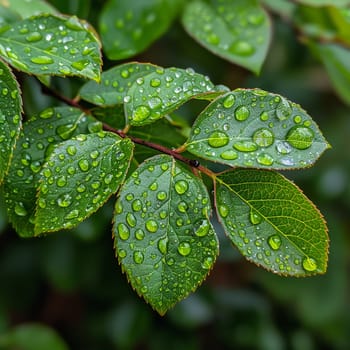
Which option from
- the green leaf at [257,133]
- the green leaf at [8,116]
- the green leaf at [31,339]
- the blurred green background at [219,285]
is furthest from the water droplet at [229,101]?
the green leaf at [31,339]

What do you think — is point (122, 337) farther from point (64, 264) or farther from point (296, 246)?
point (296, 246)

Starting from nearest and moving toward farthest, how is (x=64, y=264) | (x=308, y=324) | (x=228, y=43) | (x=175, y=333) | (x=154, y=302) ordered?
Answer: (x=154, y=302), (x=228, y=43), (x=64, y=264), (x=175, y=333), (x=308, y=324)

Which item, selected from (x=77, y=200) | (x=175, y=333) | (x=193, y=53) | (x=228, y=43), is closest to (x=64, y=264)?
(x=175, y=333)

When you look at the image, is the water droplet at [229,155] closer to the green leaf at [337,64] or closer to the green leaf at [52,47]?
the green leaf at [52,47]

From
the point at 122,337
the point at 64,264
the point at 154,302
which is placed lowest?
the point at 122,337

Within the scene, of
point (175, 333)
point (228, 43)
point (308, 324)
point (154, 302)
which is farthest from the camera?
point (308, 324)

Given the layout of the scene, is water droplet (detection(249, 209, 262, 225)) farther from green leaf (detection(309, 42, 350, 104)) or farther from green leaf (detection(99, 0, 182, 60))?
green leaf (detection(309, 42, 350, 104))
